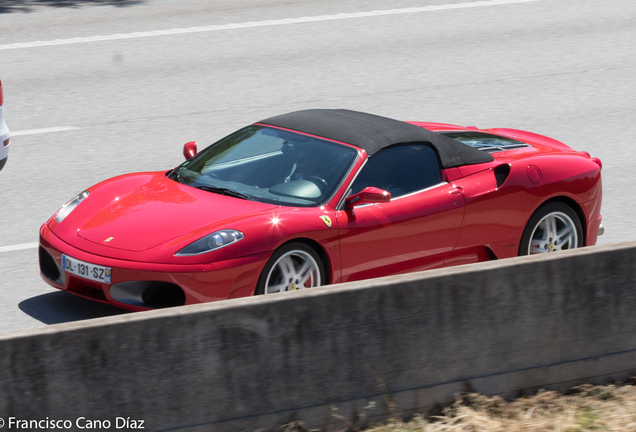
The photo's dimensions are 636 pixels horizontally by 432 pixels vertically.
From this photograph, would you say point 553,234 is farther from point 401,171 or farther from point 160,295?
point 160,295

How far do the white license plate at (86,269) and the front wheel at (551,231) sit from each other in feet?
10.2

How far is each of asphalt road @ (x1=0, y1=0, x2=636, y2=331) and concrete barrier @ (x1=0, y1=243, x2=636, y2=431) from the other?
279cm

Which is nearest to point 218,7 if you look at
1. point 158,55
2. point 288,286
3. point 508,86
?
point 158,55

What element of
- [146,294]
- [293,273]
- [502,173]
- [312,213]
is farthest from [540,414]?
[502,173]

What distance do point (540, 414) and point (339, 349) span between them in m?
1.14

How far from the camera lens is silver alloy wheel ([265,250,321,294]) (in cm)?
537

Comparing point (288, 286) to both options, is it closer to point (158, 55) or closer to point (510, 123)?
point (510, 123)

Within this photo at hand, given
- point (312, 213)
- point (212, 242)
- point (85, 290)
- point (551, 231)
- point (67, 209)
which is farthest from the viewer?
point (551, 231)

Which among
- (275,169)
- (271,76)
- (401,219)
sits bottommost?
(401,219)

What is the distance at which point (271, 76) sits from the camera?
12352 mm

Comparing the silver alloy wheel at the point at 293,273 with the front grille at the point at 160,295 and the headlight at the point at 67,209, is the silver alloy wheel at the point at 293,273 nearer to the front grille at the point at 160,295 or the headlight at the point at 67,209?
the front grille at the point at 160,295

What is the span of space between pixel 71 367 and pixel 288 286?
2038 millimetres

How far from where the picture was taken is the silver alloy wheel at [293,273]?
5.37 meters

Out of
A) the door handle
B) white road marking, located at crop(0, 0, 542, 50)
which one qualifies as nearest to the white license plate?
the door handle
